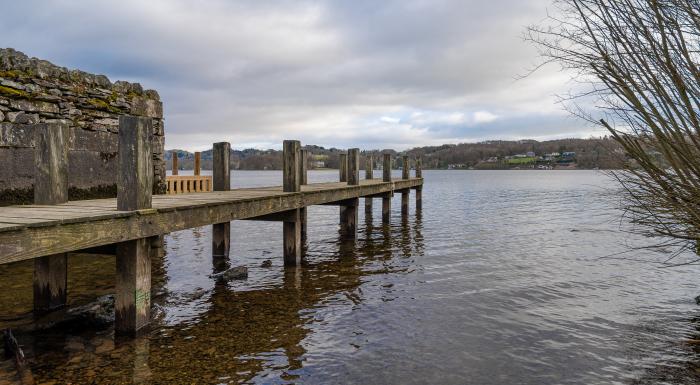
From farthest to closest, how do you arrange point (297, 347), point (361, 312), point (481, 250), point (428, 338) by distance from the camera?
point (481, 250), point (361, 312), point (428, 338), point (297, 347)

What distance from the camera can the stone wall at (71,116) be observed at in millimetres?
8406

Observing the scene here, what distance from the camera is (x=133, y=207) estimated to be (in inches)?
232

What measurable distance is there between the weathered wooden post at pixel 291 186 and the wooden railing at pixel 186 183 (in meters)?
5.10

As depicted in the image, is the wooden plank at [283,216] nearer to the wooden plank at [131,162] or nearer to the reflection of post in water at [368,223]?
the wooden plank at [131,162]

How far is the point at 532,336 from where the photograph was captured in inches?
280

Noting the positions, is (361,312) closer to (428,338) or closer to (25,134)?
(428,338)

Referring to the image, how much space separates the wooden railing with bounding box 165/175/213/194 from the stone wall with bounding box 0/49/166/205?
11.8ft

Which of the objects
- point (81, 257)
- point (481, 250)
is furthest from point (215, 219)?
point (481, 250)

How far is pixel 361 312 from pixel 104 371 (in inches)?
Answer: 160

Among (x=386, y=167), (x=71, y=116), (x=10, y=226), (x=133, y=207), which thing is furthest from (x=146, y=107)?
(x=386, y=167)

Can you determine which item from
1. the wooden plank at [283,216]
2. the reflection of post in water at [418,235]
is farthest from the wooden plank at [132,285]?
the reflection of post in water at [418,235]

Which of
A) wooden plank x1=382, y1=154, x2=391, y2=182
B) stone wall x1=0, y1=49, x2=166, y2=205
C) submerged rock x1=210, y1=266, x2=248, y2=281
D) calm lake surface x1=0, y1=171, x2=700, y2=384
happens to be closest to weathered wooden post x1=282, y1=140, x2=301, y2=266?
calm lake surface x1=0, y1=171, x2=700, y2=384

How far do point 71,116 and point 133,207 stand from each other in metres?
4.99

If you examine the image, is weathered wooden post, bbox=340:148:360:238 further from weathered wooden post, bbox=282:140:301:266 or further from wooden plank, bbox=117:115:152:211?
wooden plank, bbox=117:115:152:211
